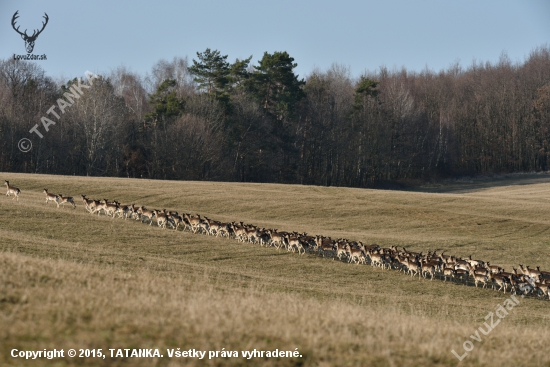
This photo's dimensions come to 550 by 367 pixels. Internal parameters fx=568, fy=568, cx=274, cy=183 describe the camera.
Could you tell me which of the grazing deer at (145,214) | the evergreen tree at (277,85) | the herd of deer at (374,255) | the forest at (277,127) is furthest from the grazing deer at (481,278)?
the evergreen tree at (277,85)

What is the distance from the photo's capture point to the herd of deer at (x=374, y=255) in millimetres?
23906

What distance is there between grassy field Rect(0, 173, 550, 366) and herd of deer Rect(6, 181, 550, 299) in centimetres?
89

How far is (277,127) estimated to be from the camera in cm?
8569

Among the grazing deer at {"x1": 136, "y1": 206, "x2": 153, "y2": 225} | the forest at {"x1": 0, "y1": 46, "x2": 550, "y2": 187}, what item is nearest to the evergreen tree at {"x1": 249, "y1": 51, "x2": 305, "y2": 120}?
the forest at {"x1": 0, "y1": 46, "x2": 550, "y2": 187}

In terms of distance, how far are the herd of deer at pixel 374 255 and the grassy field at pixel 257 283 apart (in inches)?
35.2

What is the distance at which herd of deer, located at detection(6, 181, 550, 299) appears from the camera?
23906mm

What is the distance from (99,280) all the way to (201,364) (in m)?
4.86

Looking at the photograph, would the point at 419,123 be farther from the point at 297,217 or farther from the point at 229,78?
the point at 297,217

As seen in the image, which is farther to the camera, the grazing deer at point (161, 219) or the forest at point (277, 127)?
the forest at point (277, 127)

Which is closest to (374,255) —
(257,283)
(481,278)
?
(481,278)
